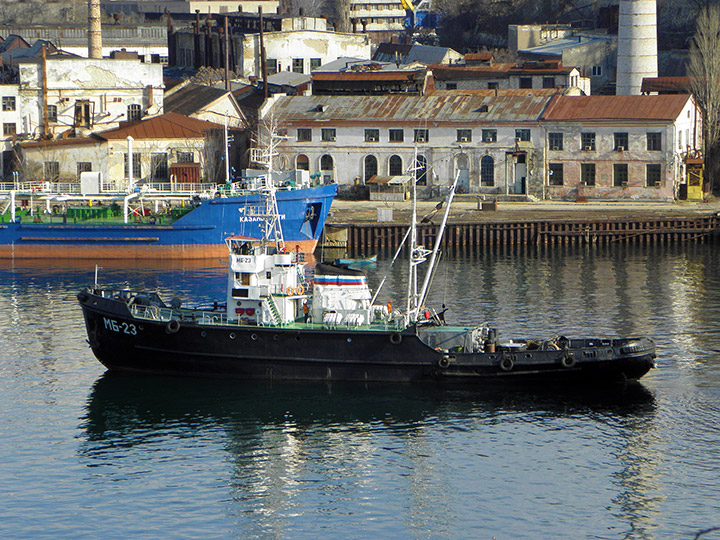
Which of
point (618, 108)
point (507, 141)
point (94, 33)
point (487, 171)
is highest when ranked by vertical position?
point (94, 33)

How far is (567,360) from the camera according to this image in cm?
4116

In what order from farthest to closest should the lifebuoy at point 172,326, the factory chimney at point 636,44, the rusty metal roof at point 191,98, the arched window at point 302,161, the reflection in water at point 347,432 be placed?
A: 1. the rusty metal roof at point 191,98
2. the factory chimney at point 636,44
3. the arched window at point 302,161
4. the lifebuoy at point 172,326
5. the reflection in water at point 347,432

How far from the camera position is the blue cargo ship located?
237 ft

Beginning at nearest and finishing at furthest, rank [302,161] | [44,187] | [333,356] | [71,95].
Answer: [333,356]
[44,187]
[302,161]
[71,95]

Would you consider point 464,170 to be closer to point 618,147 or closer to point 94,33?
point 618,147

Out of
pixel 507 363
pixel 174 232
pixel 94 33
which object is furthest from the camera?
pixel 94 33

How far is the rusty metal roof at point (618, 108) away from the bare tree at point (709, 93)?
5135 mm

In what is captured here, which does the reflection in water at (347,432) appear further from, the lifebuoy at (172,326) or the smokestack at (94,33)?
the smokestack at (94,33)

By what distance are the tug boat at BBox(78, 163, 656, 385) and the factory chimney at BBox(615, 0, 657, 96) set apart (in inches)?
2211

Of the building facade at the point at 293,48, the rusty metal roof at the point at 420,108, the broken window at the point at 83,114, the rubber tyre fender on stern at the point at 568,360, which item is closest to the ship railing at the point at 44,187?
the broken window at the point at 83,114

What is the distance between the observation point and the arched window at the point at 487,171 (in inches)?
3292

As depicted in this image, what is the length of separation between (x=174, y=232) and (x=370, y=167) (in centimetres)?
1893

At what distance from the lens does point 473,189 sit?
8406 cm

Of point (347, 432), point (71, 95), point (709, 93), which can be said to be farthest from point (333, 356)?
point (71, 95)
